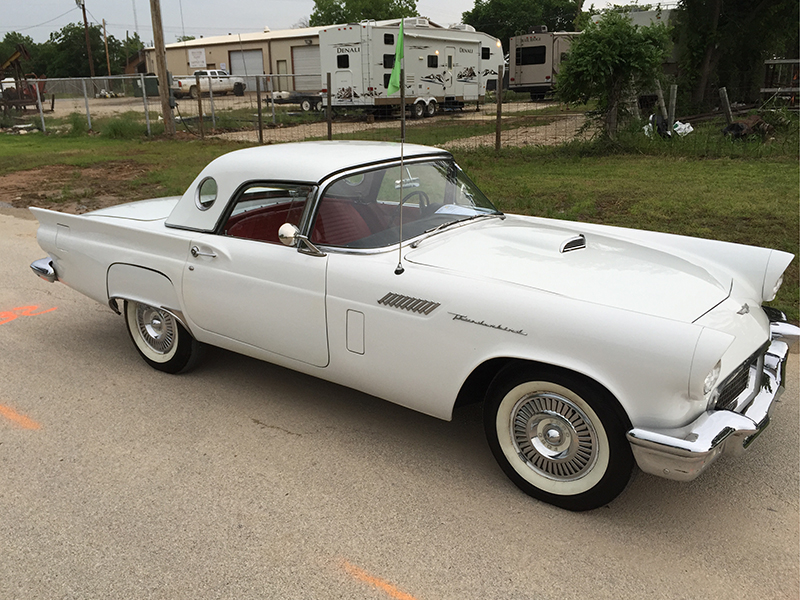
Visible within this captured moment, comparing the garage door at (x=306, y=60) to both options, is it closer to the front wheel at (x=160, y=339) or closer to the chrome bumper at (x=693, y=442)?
the front wheel at (x=160, y=339)

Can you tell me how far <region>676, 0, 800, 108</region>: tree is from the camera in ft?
55.7

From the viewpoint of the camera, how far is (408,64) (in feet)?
77.3

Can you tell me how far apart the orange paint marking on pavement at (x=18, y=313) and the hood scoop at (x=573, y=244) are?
451 centimetres

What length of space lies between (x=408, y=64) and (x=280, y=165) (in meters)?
21.1

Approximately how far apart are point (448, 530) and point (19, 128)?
84.6 feet

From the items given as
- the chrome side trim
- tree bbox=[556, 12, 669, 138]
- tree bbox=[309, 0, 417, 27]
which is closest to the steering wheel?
the chrome side trim

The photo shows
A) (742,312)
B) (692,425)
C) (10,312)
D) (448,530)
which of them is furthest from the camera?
(10,312)

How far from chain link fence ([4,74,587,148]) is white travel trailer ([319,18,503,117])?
0.56 metres

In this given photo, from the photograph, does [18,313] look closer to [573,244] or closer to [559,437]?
[573,244]

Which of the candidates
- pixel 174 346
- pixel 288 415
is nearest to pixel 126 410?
pixel 174 346

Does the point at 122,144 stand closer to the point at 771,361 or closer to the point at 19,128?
the point at 19,128

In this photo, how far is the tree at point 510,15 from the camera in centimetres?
7444

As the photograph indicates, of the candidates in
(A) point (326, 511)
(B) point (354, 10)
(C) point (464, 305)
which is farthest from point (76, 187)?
(B) point (354, 10)

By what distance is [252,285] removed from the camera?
375 cm
